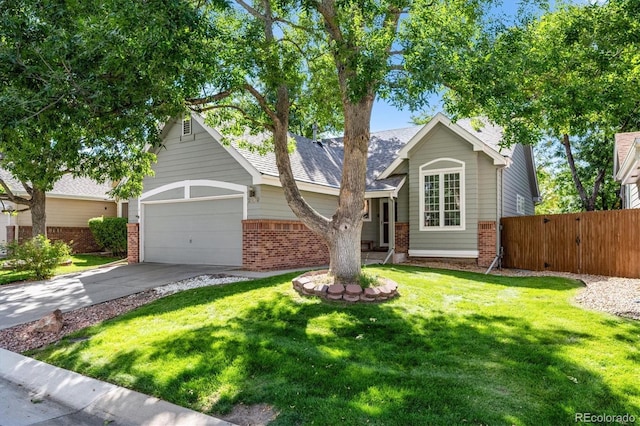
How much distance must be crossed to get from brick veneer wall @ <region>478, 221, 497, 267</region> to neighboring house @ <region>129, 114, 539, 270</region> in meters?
0.03

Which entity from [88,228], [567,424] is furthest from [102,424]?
[88,228]

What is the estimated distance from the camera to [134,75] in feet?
21.3

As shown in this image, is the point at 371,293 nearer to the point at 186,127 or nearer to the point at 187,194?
the point at 187,194

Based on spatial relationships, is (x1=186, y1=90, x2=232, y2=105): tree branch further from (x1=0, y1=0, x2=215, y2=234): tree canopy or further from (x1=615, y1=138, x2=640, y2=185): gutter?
(x1=615, y1=138, x2=640, y2=185): gutter

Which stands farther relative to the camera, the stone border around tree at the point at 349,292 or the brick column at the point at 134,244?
the brick column at the point at 134,244

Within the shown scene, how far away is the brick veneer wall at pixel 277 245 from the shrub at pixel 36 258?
580 cm

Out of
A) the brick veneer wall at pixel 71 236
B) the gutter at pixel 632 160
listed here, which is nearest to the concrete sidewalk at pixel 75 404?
the gutter at pixel 632 160

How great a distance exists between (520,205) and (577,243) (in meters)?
4.79

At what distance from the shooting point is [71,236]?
21.5 metres

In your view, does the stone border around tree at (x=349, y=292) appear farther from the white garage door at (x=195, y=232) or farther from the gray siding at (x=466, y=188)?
the gray siding at (x=466, y=188)

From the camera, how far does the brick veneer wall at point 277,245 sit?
12.3m

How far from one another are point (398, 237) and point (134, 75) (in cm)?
1074

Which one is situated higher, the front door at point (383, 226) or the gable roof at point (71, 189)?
the gable roof at point (71, 189)

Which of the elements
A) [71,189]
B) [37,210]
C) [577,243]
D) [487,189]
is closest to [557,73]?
[487,189]
